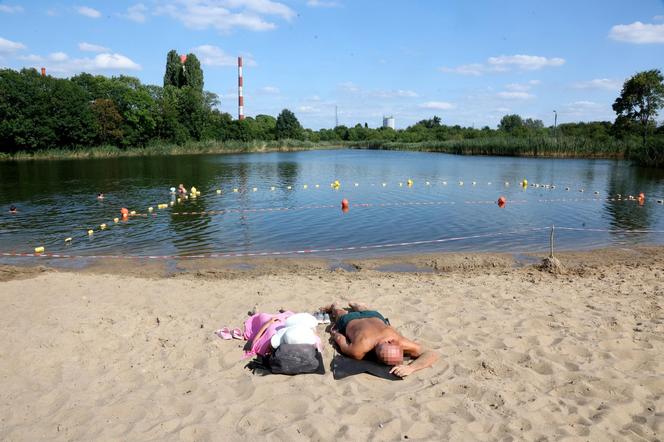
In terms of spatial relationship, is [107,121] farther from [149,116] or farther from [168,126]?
[168,126]

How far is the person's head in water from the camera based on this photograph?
5613mm

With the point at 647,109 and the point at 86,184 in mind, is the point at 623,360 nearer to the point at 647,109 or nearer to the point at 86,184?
the point at 86,184

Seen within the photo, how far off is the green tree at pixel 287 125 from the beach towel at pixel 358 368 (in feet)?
357

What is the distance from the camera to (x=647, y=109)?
Answer: 187 ft

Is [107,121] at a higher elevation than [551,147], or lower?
higher

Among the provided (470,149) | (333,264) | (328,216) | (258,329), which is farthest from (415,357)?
(470,149)

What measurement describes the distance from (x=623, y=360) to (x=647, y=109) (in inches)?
2533

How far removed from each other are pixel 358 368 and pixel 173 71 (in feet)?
315

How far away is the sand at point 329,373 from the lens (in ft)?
14.6

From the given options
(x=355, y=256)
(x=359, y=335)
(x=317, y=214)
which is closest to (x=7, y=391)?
(x=359, y=335)

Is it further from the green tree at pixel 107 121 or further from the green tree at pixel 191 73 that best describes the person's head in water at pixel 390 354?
the green tree at pixel 191 73

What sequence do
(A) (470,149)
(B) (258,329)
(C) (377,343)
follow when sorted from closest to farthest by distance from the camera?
(C) (377,343)
(B) (258,329)
(A) (470,149)

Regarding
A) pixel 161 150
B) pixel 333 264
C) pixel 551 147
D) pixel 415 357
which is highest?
pixel 551 147

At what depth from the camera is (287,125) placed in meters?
113
